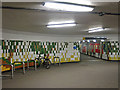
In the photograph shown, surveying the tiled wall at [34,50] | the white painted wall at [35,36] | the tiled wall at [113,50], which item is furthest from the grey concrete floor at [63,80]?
the tiled wall at [113,50]

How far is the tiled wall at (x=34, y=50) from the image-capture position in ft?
18.8

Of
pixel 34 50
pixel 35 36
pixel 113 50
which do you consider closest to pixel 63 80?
pixel 34 50

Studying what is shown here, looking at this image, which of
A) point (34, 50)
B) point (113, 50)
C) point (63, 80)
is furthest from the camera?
point (113, 50)

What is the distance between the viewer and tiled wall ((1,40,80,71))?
5.72 metres

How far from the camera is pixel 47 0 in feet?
6.48

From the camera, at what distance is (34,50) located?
7113 mm

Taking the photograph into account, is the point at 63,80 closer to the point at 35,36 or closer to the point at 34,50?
the point at 34,50

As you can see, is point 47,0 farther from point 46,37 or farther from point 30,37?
point 46,37

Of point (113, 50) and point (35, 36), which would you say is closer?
point (35, 36)

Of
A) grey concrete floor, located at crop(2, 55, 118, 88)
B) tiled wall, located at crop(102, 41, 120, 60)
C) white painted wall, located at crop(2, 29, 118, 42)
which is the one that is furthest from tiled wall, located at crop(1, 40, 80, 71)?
tiled wall, located at crop(102, 41, 120, 60)

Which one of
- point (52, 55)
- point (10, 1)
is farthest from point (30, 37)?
point (10, 1)

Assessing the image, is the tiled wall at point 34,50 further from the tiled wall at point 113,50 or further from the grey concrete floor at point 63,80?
the tiled wall at point 113,50

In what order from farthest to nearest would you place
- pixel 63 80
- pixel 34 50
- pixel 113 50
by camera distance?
1. pixel 113 50
2. pixel 34 50
3. pixel 63 80

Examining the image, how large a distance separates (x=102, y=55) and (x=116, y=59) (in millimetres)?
1400
